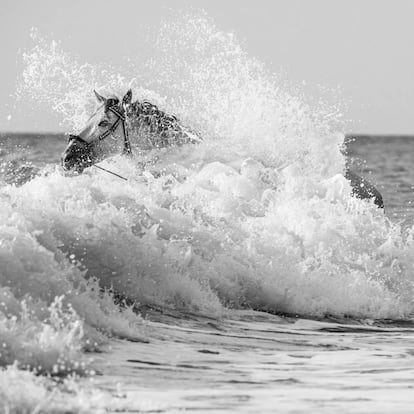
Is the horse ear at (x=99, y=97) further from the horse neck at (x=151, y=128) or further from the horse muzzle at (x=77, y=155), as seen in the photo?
the horse muzzle at (x=77, y=155)

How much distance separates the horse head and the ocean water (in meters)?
0.22

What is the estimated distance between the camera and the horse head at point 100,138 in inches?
452

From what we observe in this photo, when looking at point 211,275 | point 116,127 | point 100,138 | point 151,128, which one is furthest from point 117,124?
point 211,275

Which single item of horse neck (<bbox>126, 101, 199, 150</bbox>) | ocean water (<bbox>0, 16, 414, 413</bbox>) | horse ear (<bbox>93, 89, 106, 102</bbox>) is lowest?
ocean water (<bbox>0, 16, 414, 413</bbox>)

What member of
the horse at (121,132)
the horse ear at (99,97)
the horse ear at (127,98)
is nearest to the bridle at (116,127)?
the horse at (121,132)

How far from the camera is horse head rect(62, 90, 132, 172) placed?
452 inches

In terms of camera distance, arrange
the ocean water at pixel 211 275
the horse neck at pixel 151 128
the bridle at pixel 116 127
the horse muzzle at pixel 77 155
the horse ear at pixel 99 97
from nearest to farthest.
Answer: the ocean water at pixel 211 275 < the horse muzzle at pixel 77 155 < the bridle at pixel 116 127 < the horse ear at pixel 99 97 < the horse neck at pixel 151 128

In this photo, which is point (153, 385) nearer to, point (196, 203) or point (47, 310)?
point (47, 310)

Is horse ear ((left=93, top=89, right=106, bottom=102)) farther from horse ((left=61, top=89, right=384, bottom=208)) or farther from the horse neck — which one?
the horse neck

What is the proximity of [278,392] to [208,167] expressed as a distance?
696cm

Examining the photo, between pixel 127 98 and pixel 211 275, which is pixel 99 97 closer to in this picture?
pixel 127 98

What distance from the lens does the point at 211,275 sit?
9727mm

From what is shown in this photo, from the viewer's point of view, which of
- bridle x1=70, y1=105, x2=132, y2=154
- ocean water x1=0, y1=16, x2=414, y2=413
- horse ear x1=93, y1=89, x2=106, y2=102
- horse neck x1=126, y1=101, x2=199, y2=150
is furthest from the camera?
horse neck x1=126, y1=101, x2=199, y2=150

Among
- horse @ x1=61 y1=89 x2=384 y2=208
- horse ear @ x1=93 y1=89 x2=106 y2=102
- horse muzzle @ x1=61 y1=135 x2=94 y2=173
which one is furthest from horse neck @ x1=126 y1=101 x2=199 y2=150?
horse muzzle @ x1=61 y1=135 x2=94 y2=173
